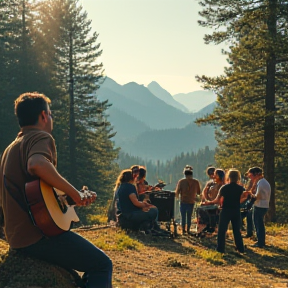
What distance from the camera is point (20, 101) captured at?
3.53 metres

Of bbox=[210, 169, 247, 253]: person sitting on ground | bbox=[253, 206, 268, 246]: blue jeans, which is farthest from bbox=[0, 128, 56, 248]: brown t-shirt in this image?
bbox=[253, 206, 268, 246]: blue jeans

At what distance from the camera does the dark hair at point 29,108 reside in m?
3.51

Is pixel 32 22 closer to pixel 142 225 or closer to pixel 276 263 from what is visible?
pixel 142 225

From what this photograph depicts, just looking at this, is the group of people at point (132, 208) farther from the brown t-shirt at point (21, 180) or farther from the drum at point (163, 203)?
the brown t-shirt at point (21, 180)

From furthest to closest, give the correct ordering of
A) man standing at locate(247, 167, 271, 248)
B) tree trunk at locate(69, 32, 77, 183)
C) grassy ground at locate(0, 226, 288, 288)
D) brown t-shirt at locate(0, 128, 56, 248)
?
tree trunk at locate(69, 32, 77, 183), man standing at locate(247, 167, 271, 248), grassy ground at locate(0, 226, 288, 288), brown t-shirt at locate(0, 128, 56, 248)

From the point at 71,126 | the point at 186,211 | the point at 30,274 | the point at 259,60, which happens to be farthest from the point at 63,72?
the point at 30,274

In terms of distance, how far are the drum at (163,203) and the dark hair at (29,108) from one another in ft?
28.3

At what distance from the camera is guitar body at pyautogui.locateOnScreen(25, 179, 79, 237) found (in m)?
3.26

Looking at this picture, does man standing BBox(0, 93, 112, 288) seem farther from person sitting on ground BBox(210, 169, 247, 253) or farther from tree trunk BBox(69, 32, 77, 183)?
tree trunk BBox(69, 32, 77, 183)

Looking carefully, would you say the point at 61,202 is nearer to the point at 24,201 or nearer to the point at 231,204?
the point at 24,201

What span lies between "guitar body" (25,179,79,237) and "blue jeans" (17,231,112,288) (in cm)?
11

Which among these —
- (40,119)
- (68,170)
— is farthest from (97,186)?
(40,119)

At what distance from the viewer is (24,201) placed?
3404 mm

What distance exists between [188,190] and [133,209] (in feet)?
9.06
